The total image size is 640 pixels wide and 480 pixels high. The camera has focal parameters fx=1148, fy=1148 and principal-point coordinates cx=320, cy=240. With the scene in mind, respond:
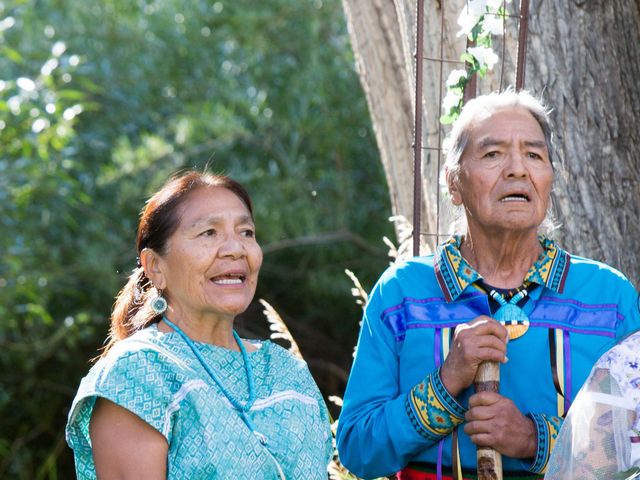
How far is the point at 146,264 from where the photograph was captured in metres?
2.97

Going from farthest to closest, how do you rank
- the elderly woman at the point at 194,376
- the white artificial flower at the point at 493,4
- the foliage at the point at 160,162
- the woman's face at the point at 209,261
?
the foliage at the point at 160,162
the white artificial flower at the point at 493,4
the woman's face at the point at 209,261
the elderly woman at the point at 194,376

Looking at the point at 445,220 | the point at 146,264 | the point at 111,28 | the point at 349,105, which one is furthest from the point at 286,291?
the point at 146,264

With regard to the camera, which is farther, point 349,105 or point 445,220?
point 349,105

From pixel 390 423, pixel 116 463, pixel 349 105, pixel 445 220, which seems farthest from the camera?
pixel 349 105

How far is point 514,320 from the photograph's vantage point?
2857mm

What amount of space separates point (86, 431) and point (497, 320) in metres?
1.04

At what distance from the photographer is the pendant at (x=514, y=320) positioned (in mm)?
2852

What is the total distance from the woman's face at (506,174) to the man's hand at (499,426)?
1.50ft

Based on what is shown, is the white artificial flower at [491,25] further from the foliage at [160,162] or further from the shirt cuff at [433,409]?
the foliage at [160,162]

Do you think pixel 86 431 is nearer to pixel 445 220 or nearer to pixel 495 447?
pixel 495 447

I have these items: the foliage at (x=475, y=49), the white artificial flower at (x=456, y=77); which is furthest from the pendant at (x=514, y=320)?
the white artificial flower at (x=456, y=77)

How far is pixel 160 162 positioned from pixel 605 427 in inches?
205

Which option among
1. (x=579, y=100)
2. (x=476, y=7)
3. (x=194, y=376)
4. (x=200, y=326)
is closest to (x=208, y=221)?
(x=200, y=326)

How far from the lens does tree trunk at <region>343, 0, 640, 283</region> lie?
3842 millimetres
